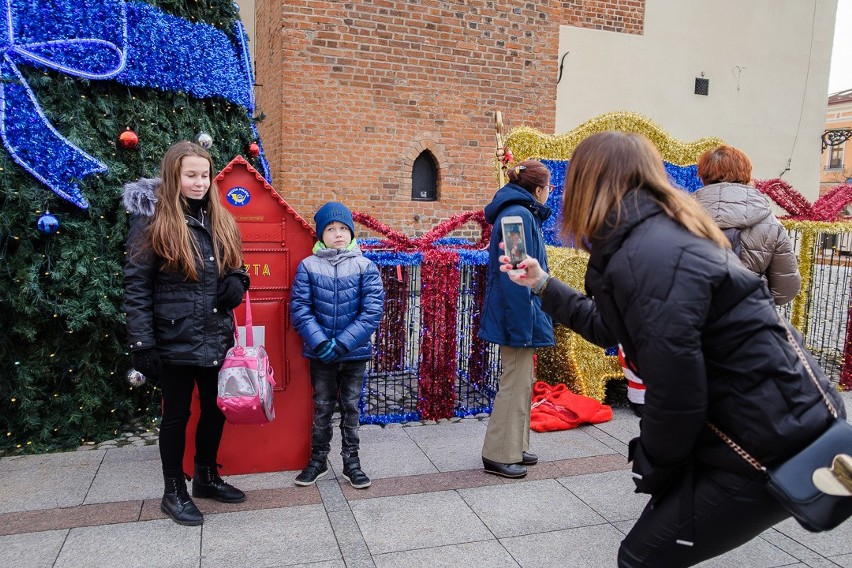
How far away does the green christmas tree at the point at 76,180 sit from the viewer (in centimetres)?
412

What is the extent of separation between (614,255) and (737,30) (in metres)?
13.3

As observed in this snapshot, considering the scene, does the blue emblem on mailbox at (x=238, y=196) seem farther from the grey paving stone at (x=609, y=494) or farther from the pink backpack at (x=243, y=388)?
the grey paving stone at (x=609, y=494)

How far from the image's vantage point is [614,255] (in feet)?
6.31

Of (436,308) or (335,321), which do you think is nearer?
(335,321)

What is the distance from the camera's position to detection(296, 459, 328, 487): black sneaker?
153 inches

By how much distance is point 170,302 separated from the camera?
10.7 feet

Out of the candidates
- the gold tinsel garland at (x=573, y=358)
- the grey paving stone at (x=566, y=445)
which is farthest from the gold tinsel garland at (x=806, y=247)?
the grey paving stone at (x=566, y=445)

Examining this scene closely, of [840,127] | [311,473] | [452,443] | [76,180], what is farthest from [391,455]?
[840,127]

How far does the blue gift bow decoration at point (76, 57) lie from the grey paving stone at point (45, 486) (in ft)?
5.58

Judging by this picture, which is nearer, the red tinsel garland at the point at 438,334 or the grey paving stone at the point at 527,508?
the grey paving stone at the point at 527,508

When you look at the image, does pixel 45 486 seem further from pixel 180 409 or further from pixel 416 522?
pixel 416 522

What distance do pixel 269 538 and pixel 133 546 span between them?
2.14 ft

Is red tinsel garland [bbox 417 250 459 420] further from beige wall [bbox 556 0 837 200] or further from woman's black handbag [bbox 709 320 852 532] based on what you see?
beige wall [bbox 556 0 837 200]

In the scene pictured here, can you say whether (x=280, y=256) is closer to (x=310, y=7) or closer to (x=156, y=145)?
(x=156, y=145)
